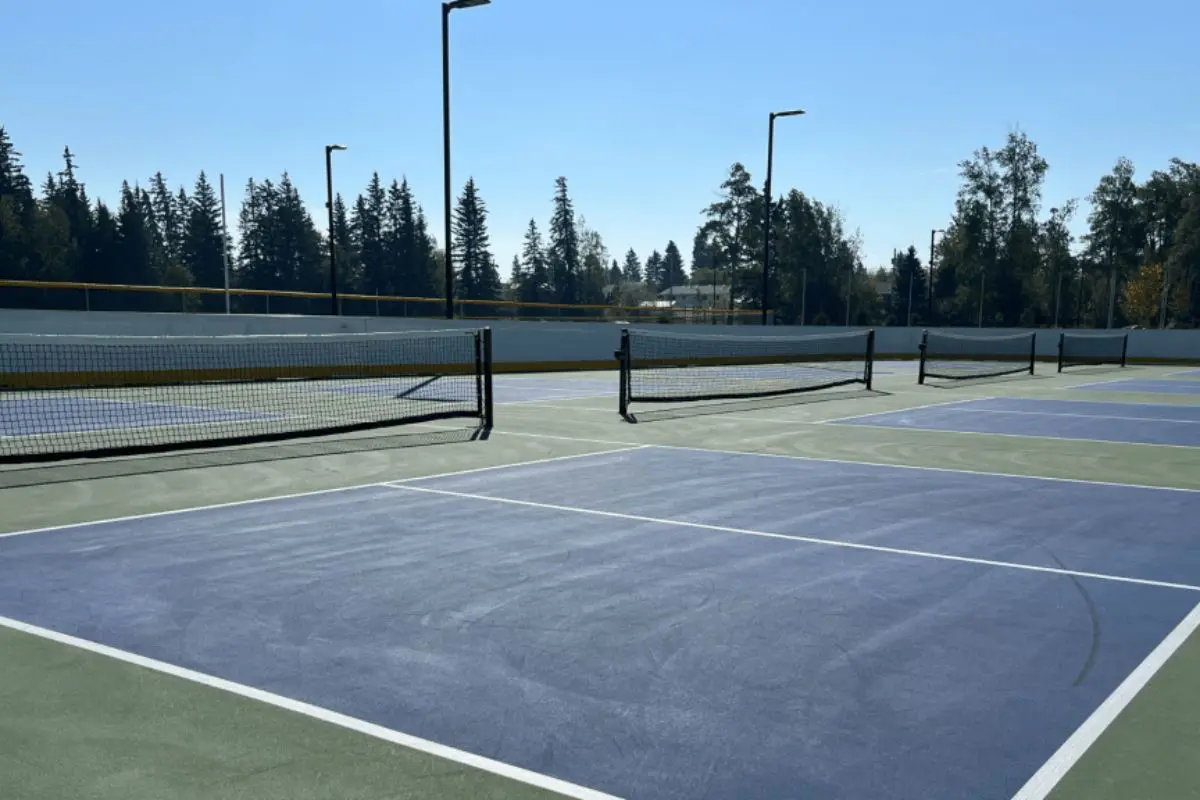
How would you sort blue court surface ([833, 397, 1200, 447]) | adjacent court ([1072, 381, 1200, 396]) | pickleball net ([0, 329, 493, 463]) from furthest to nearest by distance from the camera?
adjacent court ([1072, 381, 1200, 396]) < blue court surface ([833, 397, 1200, 447]) < pickleball net ([0, 329, 493, 463])

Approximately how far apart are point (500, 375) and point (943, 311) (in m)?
68.4

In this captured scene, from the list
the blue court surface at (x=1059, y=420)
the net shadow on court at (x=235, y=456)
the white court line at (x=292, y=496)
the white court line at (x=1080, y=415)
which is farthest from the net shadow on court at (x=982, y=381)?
the white court line at (x=292, y=496)

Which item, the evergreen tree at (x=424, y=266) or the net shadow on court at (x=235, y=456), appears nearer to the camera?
the net shadow on court at (x=235, y=456)

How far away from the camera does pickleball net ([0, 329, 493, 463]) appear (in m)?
13.9

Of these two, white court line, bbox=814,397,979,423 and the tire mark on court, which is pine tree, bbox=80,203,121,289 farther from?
the tire mark on court

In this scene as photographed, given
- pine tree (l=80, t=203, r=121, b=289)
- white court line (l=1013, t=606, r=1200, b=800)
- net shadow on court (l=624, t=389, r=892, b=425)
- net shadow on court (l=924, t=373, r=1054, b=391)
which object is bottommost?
net shadow on court (l=924, t=373, r=1054, b=391)

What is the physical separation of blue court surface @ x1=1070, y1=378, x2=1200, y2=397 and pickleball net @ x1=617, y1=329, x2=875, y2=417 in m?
6.59

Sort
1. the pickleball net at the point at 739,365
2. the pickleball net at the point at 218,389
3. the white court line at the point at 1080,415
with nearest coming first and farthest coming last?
the pickleball net at the point at 218,389 → the white court line at the point at 1080,415 → the pickleball net at the point at 739,365

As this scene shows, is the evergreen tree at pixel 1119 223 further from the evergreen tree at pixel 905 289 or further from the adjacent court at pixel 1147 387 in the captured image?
the adjacent court at pixel 1147 387

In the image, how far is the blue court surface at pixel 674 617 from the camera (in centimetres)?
375

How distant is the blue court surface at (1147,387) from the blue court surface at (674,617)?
1910 cm

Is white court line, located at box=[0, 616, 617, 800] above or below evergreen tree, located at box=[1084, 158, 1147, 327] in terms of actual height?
below

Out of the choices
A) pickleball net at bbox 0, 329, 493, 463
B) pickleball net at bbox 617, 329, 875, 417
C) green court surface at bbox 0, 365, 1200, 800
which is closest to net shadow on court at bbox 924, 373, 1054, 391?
pickleball net at bbox 617, 329, 875, 417

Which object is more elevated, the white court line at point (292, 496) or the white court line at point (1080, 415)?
the white court line at point (292, 496)
